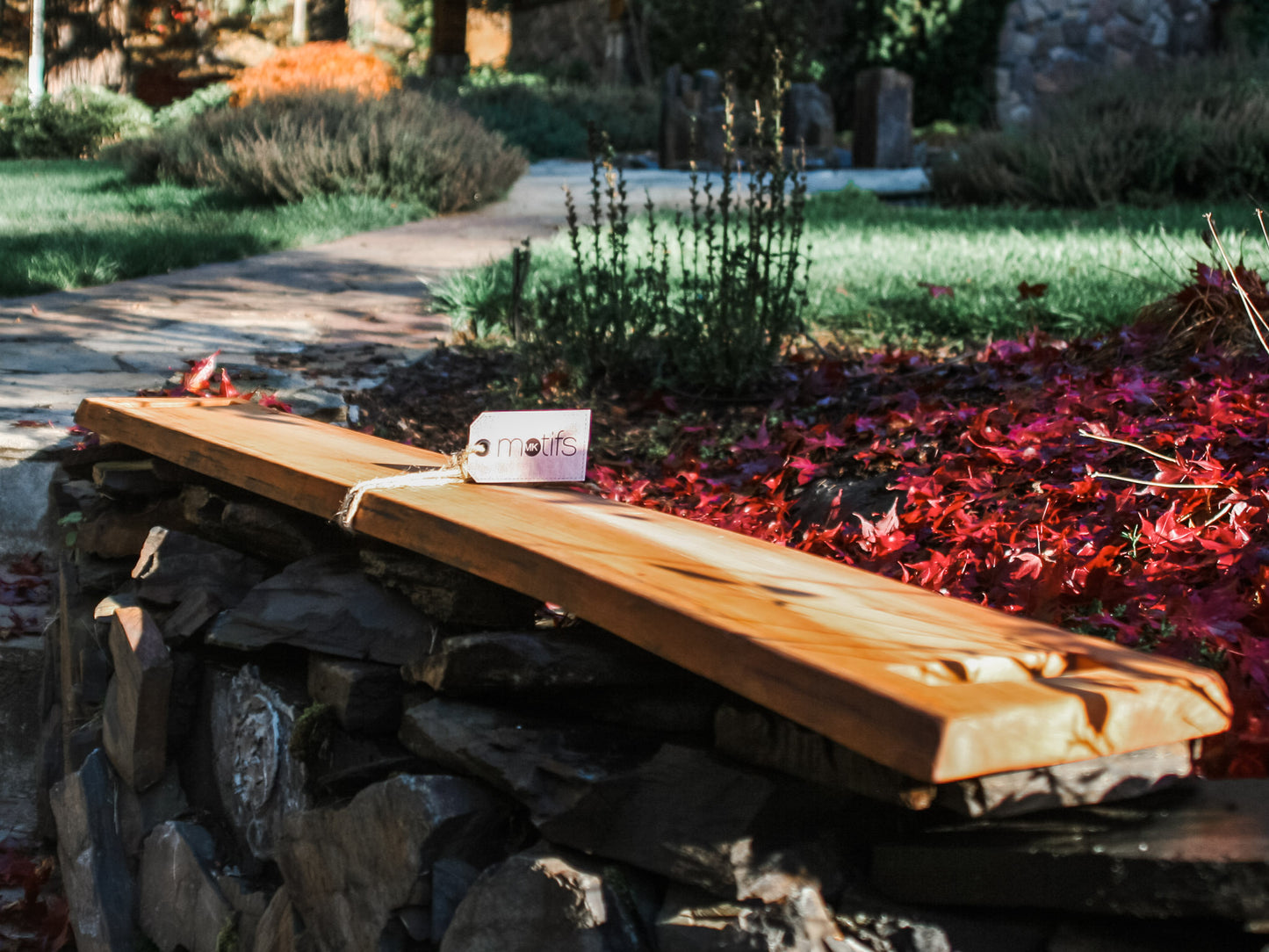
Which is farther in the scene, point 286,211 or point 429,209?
point 429,209

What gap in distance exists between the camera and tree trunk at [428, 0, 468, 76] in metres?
22.1

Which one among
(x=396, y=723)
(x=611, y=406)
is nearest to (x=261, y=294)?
(x=611, y=406)

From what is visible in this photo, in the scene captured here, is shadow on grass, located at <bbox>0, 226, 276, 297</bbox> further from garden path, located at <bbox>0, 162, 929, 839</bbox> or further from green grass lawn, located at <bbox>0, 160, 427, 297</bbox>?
garden path, located at <bbox>0, 162, 929, 839</bbox>

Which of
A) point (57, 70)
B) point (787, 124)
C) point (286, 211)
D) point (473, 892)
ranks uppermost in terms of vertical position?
point (57, 70)

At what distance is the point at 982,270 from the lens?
16.6 feet

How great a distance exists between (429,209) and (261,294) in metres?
3.77

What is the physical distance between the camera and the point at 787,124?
1365 centimetres

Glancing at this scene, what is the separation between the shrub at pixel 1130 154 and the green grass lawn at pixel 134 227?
4.67m

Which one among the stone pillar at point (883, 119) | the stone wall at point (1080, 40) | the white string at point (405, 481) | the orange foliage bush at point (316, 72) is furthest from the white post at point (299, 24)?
the white string at point (405, 481)

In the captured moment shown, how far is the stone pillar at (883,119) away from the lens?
12.3 meters

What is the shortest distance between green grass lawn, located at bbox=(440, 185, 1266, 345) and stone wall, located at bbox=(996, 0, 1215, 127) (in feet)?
28.2

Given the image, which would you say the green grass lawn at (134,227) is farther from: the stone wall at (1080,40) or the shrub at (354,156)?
the stone wall at (1080,40)

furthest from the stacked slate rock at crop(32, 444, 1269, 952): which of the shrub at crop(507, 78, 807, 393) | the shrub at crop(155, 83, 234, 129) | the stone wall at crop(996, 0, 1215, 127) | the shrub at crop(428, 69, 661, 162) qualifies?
the stone wall at crop(996, 0, 1215, 127)

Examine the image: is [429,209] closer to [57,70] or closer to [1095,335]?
[1095,335]
